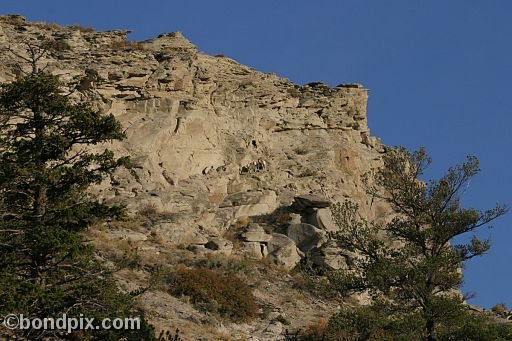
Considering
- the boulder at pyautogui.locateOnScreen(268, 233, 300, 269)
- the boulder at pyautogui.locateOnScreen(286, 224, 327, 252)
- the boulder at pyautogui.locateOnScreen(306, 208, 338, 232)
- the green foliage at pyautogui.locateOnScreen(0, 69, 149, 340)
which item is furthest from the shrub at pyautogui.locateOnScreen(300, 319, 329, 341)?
the green foliage at pyautogui.locateOnScreen(0, 69, 149, 340)

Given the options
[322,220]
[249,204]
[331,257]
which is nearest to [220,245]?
[249,204]

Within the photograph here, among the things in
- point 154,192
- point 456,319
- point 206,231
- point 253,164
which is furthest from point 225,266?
point 456,319

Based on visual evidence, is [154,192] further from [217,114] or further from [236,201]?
[217,114]

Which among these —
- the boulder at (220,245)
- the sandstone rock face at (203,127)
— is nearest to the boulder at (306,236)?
the sandstone rock face at (203,127)

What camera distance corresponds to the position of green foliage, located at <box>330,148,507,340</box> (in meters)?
20.7

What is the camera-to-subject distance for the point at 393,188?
2300 cm

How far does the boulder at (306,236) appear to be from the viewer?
3572 cm

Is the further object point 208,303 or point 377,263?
point 208,303

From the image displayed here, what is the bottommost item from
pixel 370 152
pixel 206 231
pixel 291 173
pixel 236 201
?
pixel 206 231

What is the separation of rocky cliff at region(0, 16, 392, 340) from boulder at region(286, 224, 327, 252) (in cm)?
5

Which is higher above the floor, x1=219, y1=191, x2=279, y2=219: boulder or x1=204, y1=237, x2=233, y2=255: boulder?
x1=219, y1=191, x2=279, y2=219: boulder

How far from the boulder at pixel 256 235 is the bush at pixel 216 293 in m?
5.10

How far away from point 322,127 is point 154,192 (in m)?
14.2

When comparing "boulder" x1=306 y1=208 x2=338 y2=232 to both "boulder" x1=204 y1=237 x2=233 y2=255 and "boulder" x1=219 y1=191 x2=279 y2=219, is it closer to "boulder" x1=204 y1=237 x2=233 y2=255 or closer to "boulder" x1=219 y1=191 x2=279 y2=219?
"boulder" x1=219 y1=191 x2=279 y2=219
